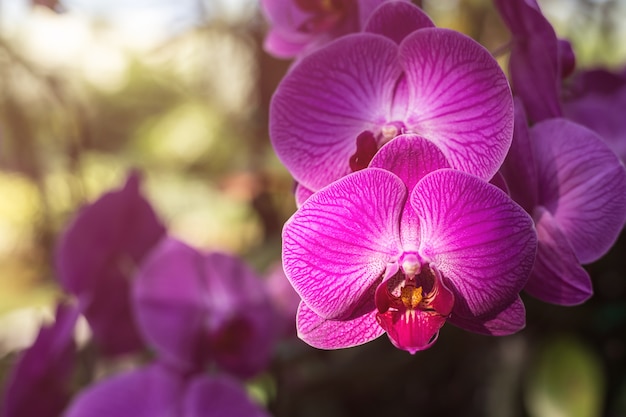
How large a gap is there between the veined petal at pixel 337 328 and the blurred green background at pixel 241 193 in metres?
0.09

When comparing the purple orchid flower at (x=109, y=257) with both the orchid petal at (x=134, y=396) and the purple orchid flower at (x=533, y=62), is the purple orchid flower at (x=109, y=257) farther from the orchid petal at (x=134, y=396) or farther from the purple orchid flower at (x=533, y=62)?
the purple orchid flower at (x=533, y=62)

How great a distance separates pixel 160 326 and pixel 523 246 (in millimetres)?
356

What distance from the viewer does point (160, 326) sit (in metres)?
0.51

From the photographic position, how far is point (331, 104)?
0.28m

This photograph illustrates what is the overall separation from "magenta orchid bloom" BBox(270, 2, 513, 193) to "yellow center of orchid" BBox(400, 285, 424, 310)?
49 mm

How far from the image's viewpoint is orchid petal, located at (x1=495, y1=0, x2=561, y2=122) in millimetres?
290

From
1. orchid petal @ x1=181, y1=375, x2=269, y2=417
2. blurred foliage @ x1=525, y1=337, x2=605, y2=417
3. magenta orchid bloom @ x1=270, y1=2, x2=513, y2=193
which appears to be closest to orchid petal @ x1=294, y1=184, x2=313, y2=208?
magenta orchid bloom @ x1=270, y1=2, x2=513, y2=193

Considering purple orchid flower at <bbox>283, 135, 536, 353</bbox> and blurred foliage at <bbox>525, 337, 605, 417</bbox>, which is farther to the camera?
blurred foliage at <bbox>525, 337, 605, 417</bbox>

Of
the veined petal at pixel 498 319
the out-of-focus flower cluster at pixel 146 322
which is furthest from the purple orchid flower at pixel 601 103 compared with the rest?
the out-of-focus flower cluster at pixel 146 322

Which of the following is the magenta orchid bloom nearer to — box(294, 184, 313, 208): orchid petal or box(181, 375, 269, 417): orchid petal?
box(294, 184, 313, 208): orchid petal

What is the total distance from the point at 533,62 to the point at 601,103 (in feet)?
0.57

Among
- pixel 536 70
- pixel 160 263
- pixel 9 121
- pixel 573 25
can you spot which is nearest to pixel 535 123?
pixel 536 70

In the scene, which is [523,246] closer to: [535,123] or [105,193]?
[535,123]

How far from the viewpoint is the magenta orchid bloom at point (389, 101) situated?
0.24m
